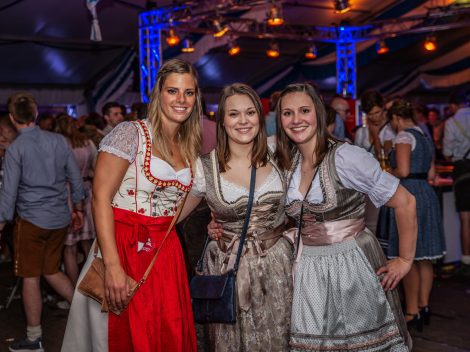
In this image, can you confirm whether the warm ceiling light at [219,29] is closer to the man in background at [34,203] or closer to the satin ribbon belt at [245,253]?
the man in background at [34,203]

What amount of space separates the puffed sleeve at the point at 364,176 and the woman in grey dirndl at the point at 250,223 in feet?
0.94

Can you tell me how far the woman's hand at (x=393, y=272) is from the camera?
2.51 metres

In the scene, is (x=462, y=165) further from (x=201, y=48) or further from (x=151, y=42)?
(x=201, y=48)

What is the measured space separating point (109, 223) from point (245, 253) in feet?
1.90

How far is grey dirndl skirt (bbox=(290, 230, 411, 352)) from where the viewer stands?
2.49 metres

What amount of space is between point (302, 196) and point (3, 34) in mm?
8889

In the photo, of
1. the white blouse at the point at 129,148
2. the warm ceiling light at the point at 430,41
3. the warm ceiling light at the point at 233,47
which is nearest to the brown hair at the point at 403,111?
the white blouse at the point at 129,148

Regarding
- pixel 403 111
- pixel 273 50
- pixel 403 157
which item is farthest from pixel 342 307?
pixel 273 50

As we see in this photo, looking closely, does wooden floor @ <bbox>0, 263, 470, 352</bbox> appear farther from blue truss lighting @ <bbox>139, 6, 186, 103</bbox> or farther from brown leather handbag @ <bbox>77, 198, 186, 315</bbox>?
blue truss lighting @ <bbox>139, 6, 186, 103</bbox>

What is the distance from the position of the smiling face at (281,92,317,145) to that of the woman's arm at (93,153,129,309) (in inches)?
26.9

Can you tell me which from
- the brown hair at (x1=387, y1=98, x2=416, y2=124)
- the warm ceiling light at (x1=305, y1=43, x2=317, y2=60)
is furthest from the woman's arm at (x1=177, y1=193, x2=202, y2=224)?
the warm ceiling light at (x1=305, y1=43, x2=317, y2=60)

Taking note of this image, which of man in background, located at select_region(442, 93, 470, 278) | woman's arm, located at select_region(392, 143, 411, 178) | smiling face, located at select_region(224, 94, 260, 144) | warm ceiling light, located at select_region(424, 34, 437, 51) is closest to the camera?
smiling face, located at select_region(224, 94, 260, 144)

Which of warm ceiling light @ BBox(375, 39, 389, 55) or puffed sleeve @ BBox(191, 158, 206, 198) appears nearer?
puffed sleeve @ BBox(191, 158, 206, 198)

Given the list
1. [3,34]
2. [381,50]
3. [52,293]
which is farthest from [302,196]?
[381,50]
